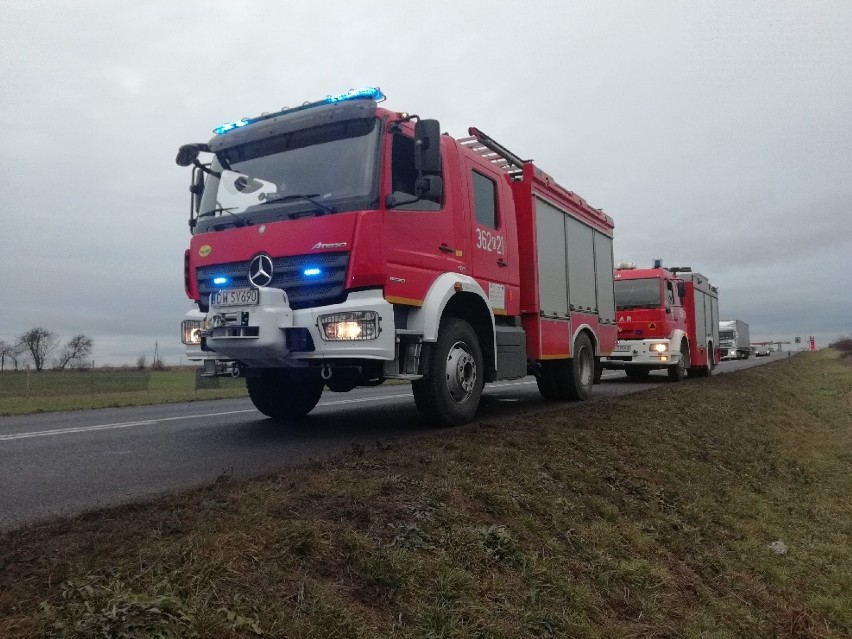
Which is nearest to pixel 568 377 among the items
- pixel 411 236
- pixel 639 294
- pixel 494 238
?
pixel 494 238

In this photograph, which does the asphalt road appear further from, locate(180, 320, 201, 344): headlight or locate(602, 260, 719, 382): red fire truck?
locate(602, 260, 719, 382): red fire truck

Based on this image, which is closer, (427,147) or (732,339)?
(427,147)

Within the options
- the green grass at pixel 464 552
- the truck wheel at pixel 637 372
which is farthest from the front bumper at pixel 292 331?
the truck wheel at pixel 637 372

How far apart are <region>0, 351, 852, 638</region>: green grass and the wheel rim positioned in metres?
0.42

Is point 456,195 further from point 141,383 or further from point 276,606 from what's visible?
→ point 141,383

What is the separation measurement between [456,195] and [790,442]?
6.94m

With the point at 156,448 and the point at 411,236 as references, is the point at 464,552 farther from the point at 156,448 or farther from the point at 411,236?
the point at 156,448

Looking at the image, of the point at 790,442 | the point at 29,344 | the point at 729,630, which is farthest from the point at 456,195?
the point at 29,344

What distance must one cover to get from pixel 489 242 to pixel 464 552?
4.54 meters

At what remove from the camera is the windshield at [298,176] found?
5691mm

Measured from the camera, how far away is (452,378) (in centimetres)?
642

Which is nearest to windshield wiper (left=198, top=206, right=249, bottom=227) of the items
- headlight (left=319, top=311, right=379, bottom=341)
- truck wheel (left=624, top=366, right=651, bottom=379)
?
headlight (left=319, top=311, right=379, bottom=341)

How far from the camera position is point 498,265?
759 centimetres

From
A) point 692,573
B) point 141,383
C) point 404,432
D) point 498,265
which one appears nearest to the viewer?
point 692,573
